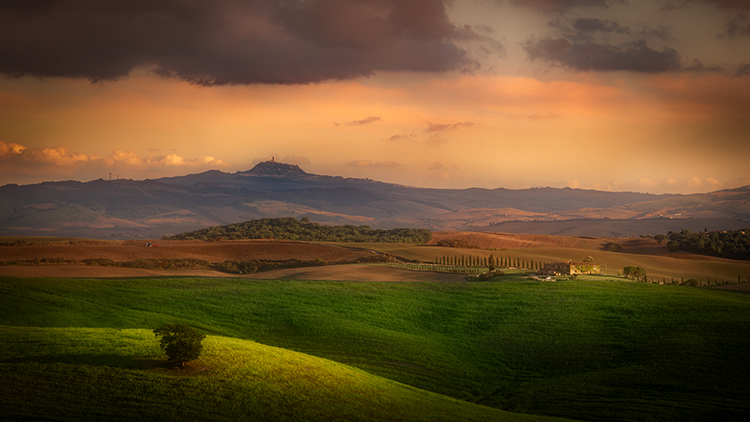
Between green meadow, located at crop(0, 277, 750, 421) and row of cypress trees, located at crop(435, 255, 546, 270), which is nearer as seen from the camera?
green meadow, located at crop(0, 277, 750, 421)

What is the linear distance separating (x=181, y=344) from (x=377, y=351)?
13082 millimetres

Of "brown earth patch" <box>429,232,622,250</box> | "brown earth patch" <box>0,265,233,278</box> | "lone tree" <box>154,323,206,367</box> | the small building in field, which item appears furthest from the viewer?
"brown earth patch" <box>429,232,622,250</box>

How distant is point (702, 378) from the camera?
75.3 feet

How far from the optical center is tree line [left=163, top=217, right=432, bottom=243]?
10869 centimetres

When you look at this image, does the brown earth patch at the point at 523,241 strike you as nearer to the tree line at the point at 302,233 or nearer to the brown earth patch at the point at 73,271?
the tree line at the point at 302,233

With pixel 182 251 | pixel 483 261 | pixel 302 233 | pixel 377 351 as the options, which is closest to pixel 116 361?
pixel 377 351

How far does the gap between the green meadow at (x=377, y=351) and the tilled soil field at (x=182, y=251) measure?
27.8 meters

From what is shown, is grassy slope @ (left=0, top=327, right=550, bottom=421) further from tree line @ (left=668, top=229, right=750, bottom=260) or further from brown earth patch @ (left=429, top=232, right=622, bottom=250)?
tree line @ (left=668, top=229, right=750, bottom=260)

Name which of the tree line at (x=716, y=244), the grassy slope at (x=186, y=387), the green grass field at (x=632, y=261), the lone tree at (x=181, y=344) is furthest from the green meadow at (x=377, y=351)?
the tree line at (x=716, y=244)

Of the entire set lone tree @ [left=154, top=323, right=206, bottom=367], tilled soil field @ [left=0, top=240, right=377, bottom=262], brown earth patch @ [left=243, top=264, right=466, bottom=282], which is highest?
lone tree @ [left=154, top=323, right=206, bottom=367]

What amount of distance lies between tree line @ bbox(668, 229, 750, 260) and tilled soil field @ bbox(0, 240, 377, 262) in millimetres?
59703

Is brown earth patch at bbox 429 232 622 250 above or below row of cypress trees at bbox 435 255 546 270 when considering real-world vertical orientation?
above

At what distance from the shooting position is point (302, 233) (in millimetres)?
114375

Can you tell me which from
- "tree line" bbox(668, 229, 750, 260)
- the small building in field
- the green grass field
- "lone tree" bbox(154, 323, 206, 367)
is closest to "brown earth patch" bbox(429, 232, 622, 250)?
"tree line" bbox(668, 229, 750, 260)
